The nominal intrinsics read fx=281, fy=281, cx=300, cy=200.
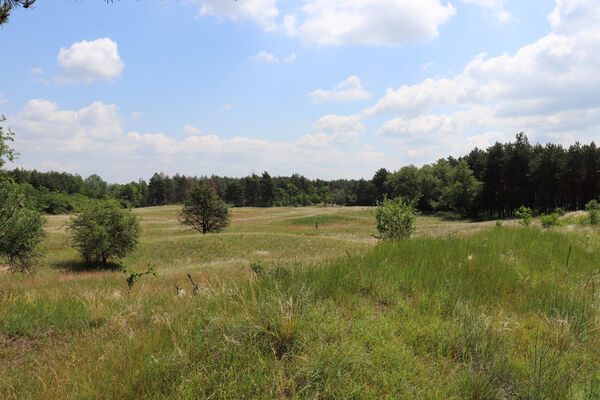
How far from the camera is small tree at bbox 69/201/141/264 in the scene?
1104 inches

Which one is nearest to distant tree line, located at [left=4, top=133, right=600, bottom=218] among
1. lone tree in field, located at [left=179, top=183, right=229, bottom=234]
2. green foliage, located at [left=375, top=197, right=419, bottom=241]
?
green foliage, located at [left=375, top=197, right=419, bottom=241]

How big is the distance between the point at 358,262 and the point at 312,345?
2.46 meters

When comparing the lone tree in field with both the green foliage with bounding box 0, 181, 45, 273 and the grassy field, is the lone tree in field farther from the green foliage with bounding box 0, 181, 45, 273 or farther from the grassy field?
the grassy field

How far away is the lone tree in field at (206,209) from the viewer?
50.1 metres

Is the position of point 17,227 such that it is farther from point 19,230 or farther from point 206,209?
point 206,209

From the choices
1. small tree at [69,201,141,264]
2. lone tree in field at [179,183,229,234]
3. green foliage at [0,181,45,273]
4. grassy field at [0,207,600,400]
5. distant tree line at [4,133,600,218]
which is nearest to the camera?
grassy field at [0,207,600,400]

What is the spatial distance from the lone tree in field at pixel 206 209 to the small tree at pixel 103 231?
18919mm

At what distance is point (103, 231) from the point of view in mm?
27984

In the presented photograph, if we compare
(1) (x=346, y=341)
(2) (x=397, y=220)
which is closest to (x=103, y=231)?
(2) (x=397, y=220)

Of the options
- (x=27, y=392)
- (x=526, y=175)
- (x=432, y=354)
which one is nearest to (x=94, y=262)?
(x=27, y=392)

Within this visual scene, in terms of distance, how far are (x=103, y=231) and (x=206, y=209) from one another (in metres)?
22.7

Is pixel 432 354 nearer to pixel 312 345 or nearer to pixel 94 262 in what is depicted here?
pixel 312 345

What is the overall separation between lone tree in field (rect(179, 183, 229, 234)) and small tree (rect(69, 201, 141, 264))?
1892 cm

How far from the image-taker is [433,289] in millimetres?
3803
